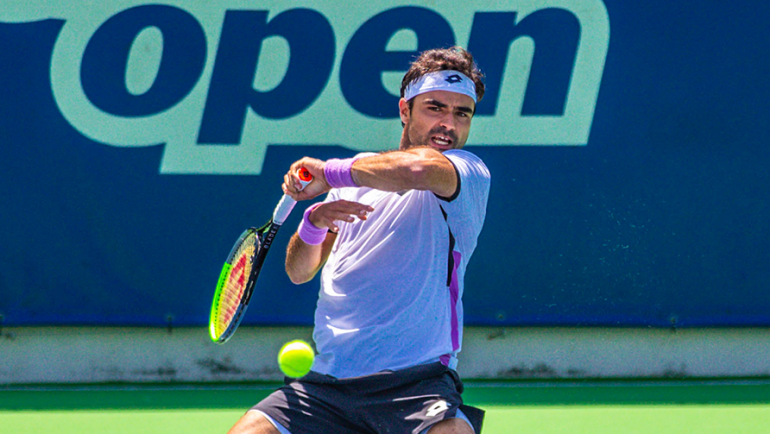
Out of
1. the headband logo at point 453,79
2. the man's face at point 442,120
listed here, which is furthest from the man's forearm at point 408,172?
the headband logo at point 453,79

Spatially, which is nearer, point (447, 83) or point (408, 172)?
point (408, 172)

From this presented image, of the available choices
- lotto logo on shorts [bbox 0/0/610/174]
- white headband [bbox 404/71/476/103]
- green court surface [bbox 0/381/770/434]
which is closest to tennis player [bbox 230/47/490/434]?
white headband [bbox 404/71/476/103]

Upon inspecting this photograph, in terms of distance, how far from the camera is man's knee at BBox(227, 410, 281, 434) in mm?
2492

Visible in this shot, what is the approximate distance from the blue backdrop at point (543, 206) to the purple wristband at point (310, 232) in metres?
2.14

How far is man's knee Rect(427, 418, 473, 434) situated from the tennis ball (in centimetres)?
63

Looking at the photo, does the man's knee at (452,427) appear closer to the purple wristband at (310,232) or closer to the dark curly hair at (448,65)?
the purple wristband at (310,232)

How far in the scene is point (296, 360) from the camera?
2.88 meters

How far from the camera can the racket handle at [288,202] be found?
2.54m

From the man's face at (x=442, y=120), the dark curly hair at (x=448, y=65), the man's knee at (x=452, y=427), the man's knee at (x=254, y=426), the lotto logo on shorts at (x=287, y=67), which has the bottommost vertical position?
the man's knee at (x=254, y=426)

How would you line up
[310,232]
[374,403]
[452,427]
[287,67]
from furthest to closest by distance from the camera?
[287,67]
[310,232]
[374,403]
[452,427]

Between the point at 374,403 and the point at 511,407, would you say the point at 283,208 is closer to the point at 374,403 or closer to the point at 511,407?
the point at 374,403

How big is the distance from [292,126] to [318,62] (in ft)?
1.26

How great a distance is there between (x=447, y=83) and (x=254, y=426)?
1.20 metres

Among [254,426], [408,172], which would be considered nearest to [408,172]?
[408,172]
